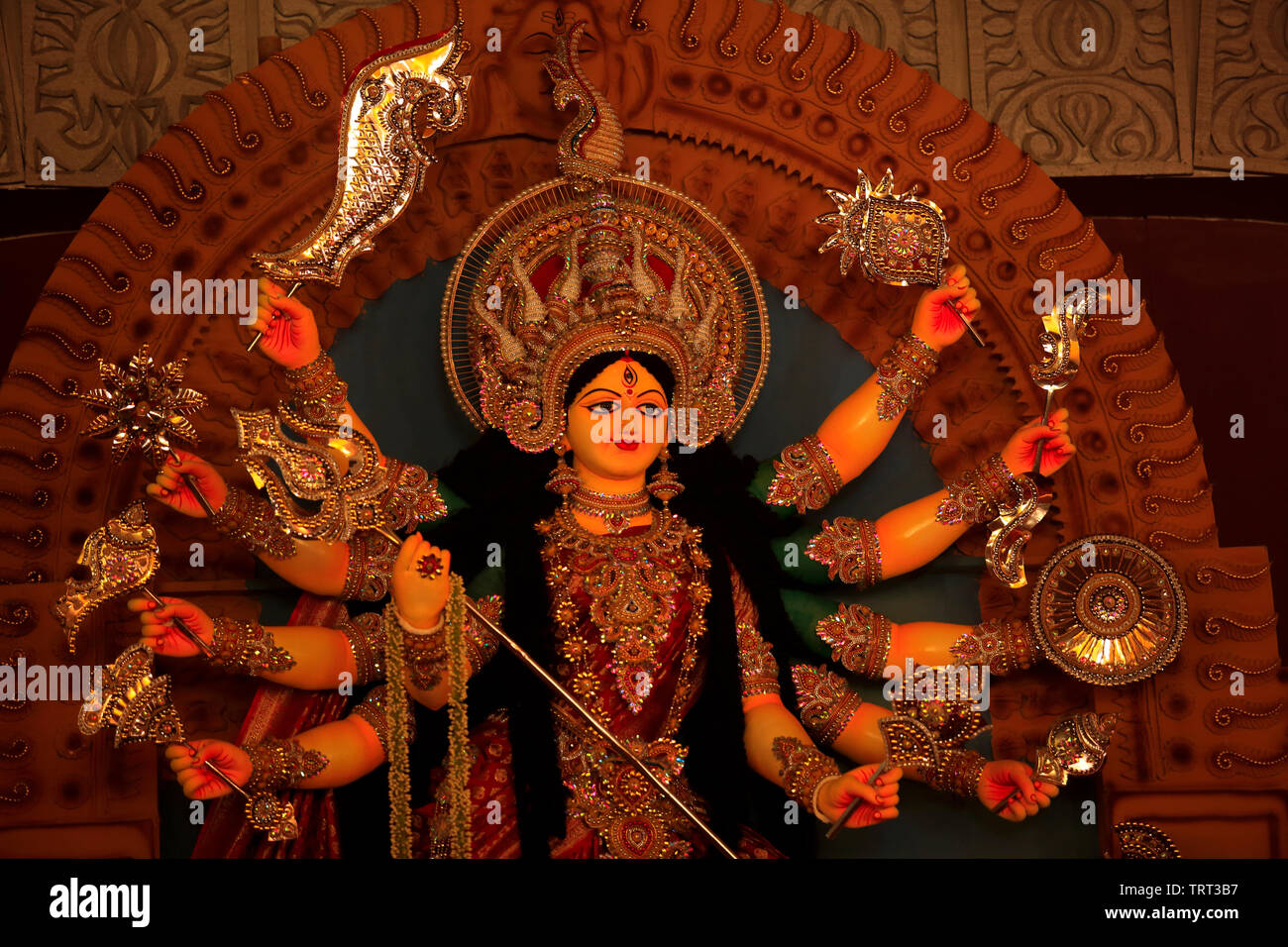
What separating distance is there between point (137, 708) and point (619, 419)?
1236mm

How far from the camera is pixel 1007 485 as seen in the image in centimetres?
376

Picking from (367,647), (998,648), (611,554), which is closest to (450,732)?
(367,647)

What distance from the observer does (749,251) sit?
416 cm

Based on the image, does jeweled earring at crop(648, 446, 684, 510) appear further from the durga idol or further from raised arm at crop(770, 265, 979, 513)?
raised arm at crop(770, 265, 979, 513)

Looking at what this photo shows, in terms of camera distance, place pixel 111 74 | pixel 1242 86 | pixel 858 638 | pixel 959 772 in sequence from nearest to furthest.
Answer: pixel 959 772
pixel 858 638
pixel 111 74
pixel 1242 86

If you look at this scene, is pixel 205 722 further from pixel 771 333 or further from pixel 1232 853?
pixel 1232 853

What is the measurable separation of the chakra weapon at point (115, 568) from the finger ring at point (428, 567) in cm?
51

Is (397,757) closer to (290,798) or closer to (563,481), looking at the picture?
(290,798)

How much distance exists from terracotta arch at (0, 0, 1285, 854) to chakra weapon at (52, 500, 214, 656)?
35 cm

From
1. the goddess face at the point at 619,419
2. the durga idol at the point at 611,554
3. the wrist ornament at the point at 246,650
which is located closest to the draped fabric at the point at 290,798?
the durga idol at the point at 611,554

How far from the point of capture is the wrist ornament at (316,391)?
360 centimetres

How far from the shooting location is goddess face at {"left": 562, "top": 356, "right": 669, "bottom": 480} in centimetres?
373

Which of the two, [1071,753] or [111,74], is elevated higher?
[111,74]
